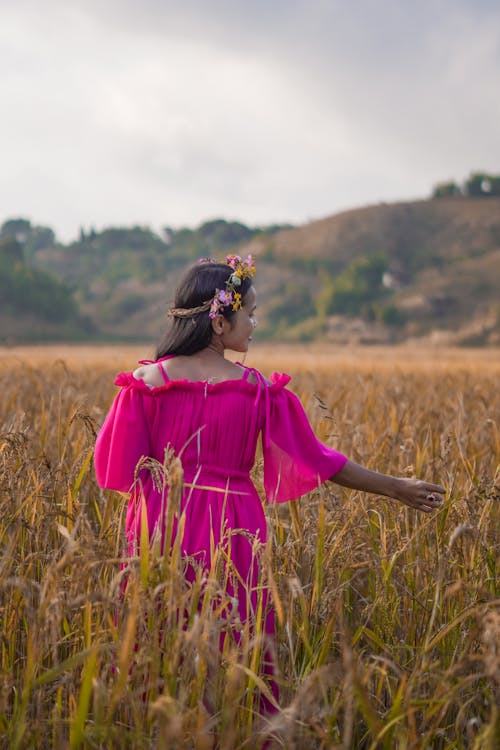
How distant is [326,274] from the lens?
68.6 meters

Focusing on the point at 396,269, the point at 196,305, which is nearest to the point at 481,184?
the point at 396,269

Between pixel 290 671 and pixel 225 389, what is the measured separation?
2.31 ft

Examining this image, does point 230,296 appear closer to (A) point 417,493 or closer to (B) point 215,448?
(B) point 215,448

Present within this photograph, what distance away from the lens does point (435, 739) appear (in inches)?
64.9

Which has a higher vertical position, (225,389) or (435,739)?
(225,389)

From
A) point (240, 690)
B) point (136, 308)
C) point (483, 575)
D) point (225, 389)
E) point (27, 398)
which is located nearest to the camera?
point (240, 690)

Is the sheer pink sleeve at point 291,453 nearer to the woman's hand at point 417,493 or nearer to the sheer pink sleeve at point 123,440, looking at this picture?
the woman's hand at point 417,493

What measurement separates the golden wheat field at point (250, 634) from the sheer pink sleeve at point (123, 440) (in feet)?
0.19

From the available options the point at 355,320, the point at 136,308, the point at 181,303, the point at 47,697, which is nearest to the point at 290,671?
the point at 47,697

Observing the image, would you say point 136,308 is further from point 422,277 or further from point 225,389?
point 225,389

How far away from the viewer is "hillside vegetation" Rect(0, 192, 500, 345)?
5622 centimetres

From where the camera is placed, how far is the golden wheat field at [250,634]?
117cm

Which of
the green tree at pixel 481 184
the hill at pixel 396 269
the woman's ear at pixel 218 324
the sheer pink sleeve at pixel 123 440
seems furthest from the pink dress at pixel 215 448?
the green tree at pixel 481 184

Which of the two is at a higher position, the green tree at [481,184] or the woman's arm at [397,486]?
the green tree at [481,184]
